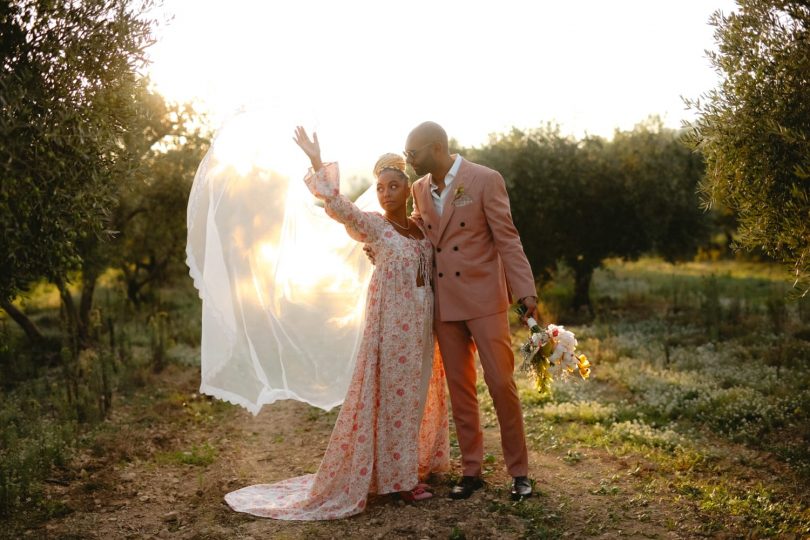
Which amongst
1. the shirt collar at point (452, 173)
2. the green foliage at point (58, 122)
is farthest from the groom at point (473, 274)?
the green foliage at point (58, 122)

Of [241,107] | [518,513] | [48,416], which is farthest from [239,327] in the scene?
[48,416]

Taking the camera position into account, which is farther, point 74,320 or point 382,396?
point 74,320

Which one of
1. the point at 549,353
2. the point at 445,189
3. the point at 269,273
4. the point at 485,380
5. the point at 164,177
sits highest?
the point at 164,177

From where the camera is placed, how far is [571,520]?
18.7ft

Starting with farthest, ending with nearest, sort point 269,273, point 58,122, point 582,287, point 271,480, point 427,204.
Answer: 1. point 582,287
2. point 271,480
3. point 269,273
4. point 427,204
5. point 58,122

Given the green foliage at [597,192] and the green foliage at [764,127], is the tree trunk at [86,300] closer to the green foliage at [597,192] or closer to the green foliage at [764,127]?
the green foliage at [597,192]

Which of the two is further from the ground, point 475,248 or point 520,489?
point 475,248

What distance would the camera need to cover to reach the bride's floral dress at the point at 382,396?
596cm

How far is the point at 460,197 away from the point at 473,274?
66 cm

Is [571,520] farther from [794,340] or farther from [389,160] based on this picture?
[794,340]

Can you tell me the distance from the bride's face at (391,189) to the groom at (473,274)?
190 millimetres

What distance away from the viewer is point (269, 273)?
6348mm

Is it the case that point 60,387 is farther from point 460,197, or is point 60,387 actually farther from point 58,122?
point 460,197

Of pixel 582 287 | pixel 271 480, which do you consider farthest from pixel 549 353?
pixel 582 287
